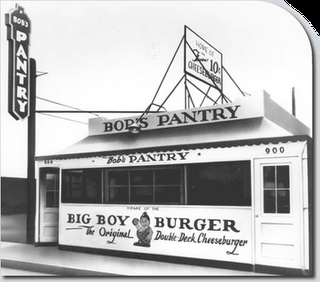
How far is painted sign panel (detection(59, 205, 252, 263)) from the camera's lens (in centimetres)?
510

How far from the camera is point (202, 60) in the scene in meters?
5.47

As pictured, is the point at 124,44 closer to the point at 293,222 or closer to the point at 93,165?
the point at 93,165

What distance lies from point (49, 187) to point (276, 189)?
3.68 m

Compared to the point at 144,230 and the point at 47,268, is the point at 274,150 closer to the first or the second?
the point at 144,230

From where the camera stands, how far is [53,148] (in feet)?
19.9

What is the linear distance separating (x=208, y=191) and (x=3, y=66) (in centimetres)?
344

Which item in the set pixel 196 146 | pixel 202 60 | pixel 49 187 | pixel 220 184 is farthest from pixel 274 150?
pixel 49 187

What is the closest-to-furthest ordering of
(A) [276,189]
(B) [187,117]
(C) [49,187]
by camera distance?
(A) [276,189], (B) [187,117], (C) [49,187]

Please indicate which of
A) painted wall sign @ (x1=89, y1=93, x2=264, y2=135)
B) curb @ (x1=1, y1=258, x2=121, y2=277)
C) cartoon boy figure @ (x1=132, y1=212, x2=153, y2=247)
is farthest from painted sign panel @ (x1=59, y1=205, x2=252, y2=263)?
painted wall sign @ (x1=89, y1=93, x2=264, y2=135)

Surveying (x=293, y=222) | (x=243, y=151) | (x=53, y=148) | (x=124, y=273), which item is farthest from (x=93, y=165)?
(x=293, y=222)

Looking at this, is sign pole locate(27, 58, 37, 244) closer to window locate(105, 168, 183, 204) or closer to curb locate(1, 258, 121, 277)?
curb locate(1, 258, 121, 277)

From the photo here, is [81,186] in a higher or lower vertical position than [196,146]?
lower

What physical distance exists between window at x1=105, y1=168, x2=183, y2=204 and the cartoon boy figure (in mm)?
240

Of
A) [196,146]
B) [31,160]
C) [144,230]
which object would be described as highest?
[196,146]
